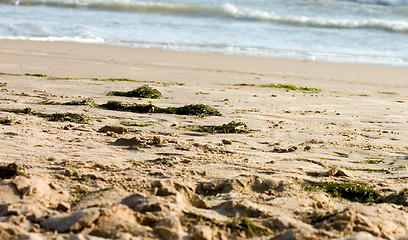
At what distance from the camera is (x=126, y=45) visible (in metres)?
12.7

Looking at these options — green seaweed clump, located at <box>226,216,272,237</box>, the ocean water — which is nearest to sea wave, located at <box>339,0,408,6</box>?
the ocean water

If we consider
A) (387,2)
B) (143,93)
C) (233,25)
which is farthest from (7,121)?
(387,2)

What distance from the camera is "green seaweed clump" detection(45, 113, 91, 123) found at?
4914 mm

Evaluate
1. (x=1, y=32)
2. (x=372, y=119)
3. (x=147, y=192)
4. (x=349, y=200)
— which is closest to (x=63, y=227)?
(x=147, y=192)

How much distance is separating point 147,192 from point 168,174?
350 mm

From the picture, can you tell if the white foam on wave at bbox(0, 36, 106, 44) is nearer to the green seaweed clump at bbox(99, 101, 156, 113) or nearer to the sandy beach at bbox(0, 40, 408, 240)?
the sandy beach at bbox(0, 40, 408, 240)

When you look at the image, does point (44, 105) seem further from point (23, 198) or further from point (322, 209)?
point (322, 209)

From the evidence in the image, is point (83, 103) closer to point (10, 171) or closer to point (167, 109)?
point (167, 109)

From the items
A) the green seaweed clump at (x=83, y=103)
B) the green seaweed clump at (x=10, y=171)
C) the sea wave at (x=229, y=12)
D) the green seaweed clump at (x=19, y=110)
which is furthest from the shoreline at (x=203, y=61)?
the sea wave at (x=229, y=12)

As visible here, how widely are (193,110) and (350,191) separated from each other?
2494mm

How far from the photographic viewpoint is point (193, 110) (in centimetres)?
562

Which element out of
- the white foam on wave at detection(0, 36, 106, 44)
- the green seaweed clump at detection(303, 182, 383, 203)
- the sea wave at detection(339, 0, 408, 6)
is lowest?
the green seaweed clump at detection(303, 182, 383, 203)

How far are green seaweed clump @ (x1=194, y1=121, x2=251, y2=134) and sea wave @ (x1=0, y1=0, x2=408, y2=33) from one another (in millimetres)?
14642

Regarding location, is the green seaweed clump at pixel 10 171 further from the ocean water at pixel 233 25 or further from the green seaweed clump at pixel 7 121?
the ocean water at pixel 233 25
